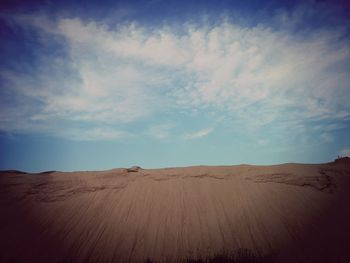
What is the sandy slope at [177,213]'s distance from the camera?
1218cm

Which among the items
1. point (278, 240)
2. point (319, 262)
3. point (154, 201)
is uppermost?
point (154, 201)

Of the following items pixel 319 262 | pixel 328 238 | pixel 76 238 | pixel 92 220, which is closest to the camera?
pixel 319 262

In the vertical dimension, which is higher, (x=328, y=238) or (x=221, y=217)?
(x=221, y=217)

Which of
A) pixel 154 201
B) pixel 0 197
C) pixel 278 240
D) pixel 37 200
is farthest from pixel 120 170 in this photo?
pixel 278 240

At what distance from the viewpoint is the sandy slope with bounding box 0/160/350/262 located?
12.2m

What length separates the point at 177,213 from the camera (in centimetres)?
1423

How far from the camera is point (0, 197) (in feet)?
50.4

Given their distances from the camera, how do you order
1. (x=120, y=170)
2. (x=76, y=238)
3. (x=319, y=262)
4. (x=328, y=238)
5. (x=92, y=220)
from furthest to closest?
1. (x=120, y=170)
2. (x=92, y=220)
3. (x=76, y=238)
4. (x=328, y=238)
5. (x=319, y=262)

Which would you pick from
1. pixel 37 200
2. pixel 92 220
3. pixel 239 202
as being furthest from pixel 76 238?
pixel 239 202

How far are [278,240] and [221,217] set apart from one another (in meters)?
2.98

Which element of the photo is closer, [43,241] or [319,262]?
[319,262]

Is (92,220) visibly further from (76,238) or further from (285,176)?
(285,176)

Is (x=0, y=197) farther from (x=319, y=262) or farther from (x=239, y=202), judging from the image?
(x=319, y=262)

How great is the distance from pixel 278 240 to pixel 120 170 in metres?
A: 10.8
